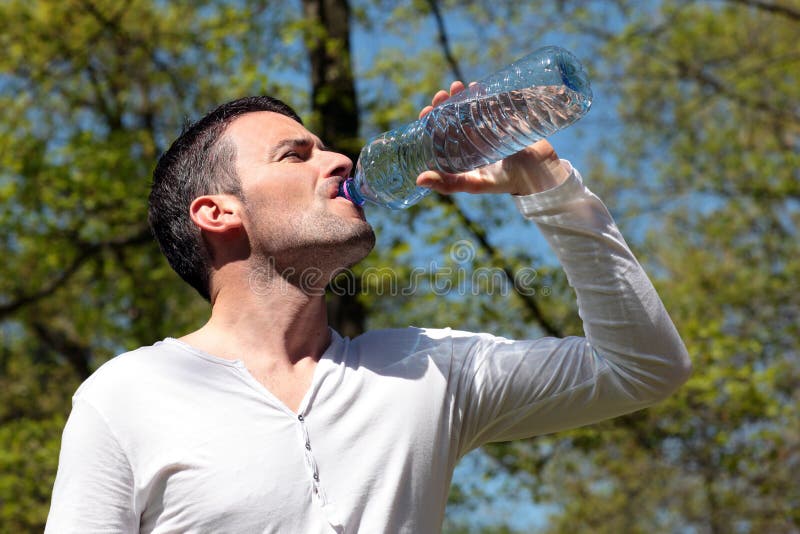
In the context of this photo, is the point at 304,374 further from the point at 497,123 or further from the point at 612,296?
the point at 497,123

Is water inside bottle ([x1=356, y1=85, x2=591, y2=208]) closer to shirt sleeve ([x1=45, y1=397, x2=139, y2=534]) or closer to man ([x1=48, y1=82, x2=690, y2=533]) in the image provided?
man ([x1=48, y1=82, x2=690, y2=533])

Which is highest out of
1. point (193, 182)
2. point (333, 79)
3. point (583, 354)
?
point (333, 79)

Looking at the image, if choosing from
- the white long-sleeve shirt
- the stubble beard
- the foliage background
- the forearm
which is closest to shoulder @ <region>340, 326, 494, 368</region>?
the white long-sleeve shirt

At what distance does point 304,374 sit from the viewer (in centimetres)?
195

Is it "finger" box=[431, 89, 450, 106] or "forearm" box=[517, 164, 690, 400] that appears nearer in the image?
"forearm" box=[517, 164, 690, 400]

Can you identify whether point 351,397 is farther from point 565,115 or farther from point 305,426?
point 565,115

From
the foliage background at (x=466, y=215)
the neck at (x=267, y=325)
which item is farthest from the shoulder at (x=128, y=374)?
the foliage background at (x=466, y=215)

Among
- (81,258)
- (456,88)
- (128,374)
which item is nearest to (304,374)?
(128,374)

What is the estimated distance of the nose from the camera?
2.12 m

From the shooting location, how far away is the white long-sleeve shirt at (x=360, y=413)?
1.64m

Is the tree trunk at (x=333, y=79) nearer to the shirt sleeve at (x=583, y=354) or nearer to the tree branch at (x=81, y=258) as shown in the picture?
the tree branch at (x=81, y=258)

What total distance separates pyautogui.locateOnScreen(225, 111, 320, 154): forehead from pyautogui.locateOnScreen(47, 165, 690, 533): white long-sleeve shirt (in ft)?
1.66

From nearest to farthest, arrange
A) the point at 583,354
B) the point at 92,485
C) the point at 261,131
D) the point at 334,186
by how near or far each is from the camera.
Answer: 1. the point at 92,485
2. the point at 583,354
3. the point at 334,186
4. the point at 261,131

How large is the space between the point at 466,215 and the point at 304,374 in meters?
5.12
